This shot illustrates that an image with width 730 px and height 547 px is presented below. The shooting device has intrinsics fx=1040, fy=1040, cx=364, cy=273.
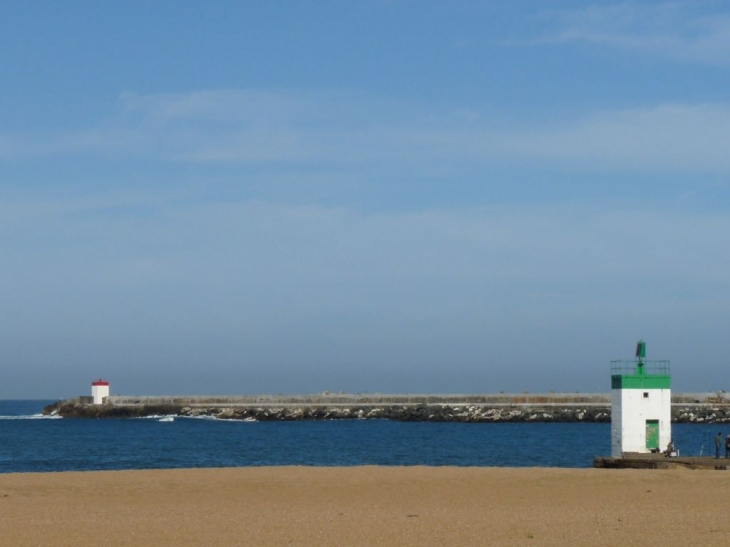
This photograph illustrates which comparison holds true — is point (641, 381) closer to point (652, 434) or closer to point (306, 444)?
point (652, 434)

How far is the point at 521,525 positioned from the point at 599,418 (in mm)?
62940

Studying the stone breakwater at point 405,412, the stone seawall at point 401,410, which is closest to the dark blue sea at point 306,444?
the stone breakwater at point 405,412

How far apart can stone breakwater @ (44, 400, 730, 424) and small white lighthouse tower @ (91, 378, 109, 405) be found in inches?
47.9

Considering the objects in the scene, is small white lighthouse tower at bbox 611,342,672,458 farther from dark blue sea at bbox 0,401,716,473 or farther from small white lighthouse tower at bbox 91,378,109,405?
small white lighthouse tower at bbox 91,378,109,405

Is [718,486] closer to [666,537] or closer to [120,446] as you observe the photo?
[666,537]

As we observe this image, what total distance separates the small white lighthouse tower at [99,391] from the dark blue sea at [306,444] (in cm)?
1515

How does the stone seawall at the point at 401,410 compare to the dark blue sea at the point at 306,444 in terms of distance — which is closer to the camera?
the dark blue sea at the point at 306,444

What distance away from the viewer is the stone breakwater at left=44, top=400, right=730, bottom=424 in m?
77.4

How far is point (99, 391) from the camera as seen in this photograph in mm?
97875

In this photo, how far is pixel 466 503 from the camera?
2022 cm

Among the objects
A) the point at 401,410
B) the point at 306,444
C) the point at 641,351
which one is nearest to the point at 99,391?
the point at 401,410

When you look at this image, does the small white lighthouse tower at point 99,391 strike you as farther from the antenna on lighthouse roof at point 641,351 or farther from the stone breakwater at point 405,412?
the antenna on lighthouse roof at point 641,351

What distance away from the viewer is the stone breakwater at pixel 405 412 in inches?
3049

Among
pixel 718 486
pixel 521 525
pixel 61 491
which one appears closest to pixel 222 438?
pixel 61 491
